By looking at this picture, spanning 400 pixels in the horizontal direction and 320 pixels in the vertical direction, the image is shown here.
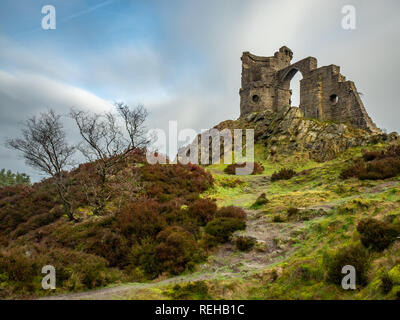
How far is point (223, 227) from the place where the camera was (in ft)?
30.3

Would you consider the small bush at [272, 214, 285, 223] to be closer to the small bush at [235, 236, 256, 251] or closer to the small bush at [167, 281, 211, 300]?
the small bush at [235, 236, 256, 251]

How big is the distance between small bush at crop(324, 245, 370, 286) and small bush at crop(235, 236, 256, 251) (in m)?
3.10

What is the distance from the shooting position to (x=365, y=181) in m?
11.6

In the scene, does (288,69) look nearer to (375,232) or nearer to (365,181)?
(365,181)

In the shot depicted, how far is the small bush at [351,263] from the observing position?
14.9 feet

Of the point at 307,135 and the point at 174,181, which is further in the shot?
the point at 307,135

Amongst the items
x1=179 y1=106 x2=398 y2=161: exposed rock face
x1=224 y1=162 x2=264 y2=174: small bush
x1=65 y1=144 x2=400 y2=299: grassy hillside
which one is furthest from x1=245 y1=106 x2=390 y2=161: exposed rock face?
x1=65 y1=144 x2=400 y2=299: grassy hillside

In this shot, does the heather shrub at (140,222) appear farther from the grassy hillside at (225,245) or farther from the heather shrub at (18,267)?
the heather shrub at (18,267)

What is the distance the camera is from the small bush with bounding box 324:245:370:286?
454cm

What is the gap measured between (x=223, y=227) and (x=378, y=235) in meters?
4.95

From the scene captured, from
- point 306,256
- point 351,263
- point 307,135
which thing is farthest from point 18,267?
point 307,135

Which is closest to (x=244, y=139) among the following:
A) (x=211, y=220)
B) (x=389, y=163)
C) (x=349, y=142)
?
(x=349, y=142)

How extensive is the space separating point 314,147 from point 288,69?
15.5 metres

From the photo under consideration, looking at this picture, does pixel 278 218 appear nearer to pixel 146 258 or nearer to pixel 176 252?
pixel 176 252
